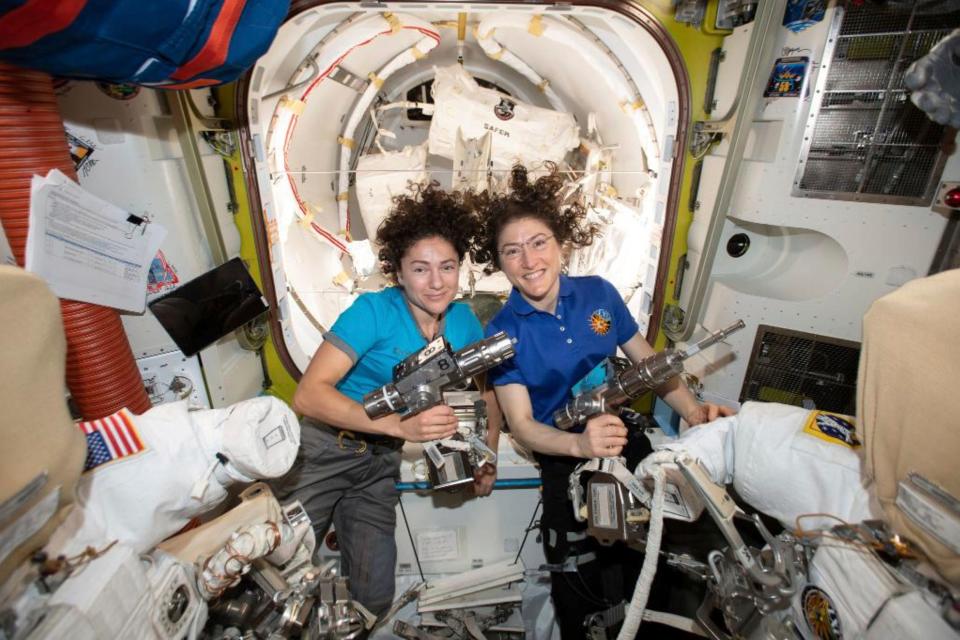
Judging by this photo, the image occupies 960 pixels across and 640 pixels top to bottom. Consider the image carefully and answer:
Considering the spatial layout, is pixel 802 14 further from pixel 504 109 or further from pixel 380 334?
pixel 380 334

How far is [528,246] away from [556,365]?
532mm

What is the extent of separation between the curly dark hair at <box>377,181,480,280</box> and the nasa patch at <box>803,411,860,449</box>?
143cm

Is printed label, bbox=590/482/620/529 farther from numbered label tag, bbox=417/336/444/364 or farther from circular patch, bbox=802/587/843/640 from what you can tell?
numbered label tag, bbox=417/336/444/364

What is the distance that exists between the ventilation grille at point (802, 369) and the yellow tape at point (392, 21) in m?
2.67

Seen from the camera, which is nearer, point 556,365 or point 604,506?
point 604,506

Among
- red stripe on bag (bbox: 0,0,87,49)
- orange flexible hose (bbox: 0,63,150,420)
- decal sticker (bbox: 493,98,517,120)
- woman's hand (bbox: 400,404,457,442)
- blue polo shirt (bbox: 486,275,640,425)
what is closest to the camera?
red stripe on bag (bbox: 0,0,87,49)

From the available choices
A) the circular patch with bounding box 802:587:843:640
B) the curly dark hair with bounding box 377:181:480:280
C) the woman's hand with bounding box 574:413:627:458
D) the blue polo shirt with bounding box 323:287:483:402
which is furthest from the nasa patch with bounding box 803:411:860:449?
the curly dark hair with bounding box 377:181:480:280

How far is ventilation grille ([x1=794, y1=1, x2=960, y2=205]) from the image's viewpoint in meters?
1.57

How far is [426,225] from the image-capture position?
195cm

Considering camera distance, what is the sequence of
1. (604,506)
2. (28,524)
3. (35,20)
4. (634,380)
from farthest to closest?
(634,380) → (604,506) → (35,20) → (28,524)

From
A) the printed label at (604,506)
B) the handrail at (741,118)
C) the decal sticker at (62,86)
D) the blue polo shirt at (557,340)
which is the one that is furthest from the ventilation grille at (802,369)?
the decal sticker at (62,86)

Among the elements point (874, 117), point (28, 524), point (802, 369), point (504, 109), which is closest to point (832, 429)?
point (802, 369)

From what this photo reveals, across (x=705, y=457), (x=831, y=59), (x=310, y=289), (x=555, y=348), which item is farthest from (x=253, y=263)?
(x=831, y=59)

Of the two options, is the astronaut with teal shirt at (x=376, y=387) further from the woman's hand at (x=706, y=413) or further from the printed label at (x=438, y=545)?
the woman's hand at (x=706, y=413)
